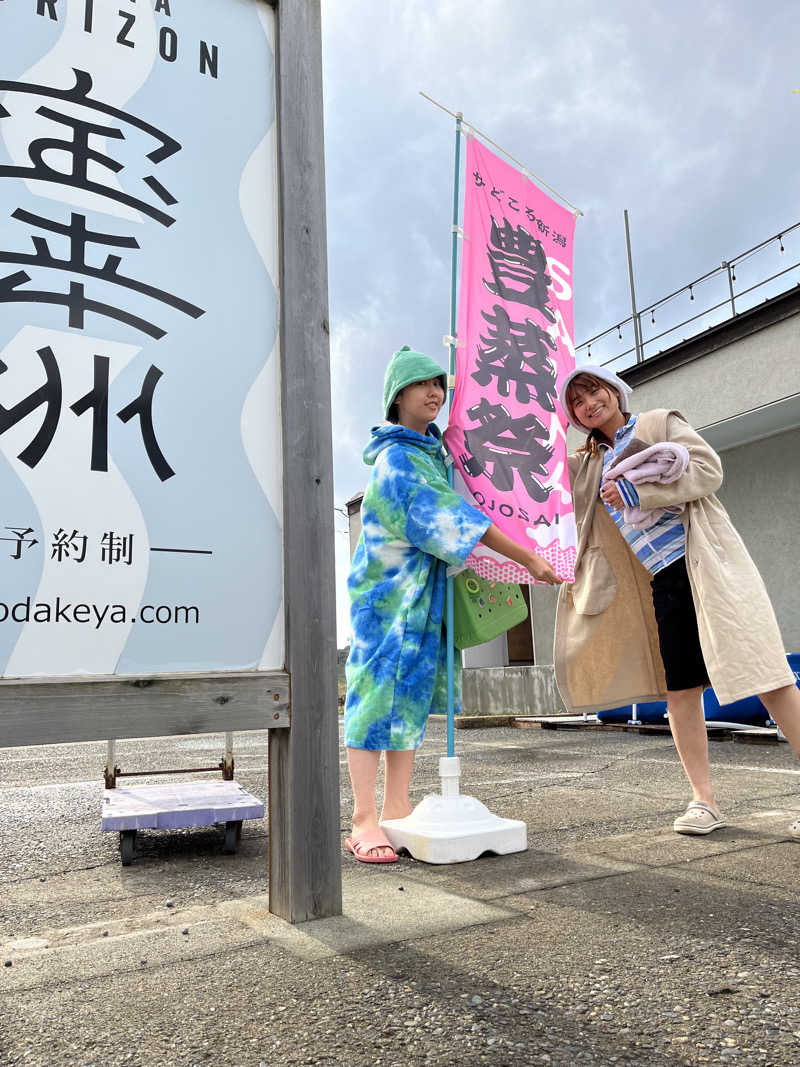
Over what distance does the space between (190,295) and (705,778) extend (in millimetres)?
2374

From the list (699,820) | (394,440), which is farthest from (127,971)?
(699,820)

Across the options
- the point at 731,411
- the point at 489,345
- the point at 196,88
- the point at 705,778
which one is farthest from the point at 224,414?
the point at 731,411

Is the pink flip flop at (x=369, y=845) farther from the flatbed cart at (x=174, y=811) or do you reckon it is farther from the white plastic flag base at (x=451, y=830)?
the flatbed cart at (x=174, y=811)

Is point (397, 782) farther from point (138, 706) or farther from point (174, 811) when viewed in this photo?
point (138, 706)

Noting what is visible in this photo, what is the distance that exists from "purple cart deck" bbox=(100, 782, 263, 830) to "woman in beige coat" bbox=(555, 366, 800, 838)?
1340mm

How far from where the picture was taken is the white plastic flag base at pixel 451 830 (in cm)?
250

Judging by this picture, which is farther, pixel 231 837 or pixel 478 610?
pixel 231 837

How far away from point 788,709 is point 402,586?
1323 mm

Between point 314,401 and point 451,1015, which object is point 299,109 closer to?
point 314,401

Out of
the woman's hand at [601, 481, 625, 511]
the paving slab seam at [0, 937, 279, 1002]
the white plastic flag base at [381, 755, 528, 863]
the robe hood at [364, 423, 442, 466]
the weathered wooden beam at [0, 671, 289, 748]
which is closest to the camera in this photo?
the paving slab seam at [0, 937, 279, 1002]

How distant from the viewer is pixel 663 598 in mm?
2852

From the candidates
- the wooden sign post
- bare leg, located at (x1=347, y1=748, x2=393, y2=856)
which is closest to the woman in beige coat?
bare leg, located at (x1=347, y1=748, x2=393, y2=856)

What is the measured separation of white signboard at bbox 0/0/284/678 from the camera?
1756 mm

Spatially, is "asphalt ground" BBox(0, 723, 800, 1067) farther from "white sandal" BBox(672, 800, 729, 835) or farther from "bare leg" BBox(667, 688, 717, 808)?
"bare leg" BBox(667, 688, 717, 808)
